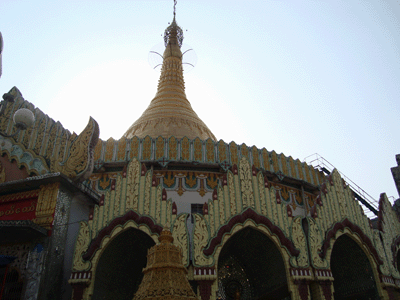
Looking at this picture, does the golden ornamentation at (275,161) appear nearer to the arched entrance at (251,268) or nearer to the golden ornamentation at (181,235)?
the arched entrance at (251,268)

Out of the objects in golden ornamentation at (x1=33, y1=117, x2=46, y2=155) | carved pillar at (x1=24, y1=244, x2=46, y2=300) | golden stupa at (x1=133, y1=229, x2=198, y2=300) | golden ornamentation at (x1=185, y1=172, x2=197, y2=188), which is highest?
golden ornamentation at (x1=33, y1=117, x2=46, y2=155)

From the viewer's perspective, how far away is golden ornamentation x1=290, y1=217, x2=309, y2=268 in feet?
40.9

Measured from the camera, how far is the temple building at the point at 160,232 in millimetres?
11977

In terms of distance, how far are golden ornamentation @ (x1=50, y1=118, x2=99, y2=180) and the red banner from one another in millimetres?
1411

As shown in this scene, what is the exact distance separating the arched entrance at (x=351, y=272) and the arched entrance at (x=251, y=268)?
2.98m

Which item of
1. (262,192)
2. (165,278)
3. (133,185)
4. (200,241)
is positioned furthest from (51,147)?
(165,278)

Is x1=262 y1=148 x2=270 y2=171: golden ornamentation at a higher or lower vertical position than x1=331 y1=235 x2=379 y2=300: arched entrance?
higher

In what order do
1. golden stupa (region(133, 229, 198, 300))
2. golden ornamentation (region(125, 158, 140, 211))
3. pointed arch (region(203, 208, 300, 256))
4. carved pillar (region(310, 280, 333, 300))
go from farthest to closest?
golden ornamentation (region(125, 158, 140, 211))
pointed arch (region(203, 208, 300, 256))
carved pillar (region(310, 280, 333, 300))
golden stupa (region(133, 229, 198, 300))

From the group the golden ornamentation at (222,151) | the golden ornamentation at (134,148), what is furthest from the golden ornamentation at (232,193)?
the golden ornamentation at (134,148)

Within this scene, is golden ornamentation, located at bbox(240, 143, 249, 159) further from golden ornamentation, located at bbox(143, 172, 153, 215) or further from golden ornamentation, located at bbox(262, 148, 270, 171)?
golden ornamentation, located at bbox(143, 172, 153, 215)

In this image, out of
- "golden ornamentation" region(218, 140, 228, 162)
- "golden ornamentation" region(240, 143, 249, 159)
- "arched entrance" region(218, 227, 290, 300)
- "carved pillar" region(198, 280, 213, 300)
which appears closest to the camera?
"carved pillar" region(198, 280, 213, 300)

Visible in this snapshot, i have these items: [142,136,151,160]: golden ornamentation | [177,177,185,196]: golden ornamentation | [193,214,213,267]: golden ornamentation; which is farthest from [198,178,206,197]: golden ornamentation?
[193,214,213,267]: golden ornamentation

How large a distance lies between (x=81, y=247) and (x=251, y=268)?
670 cm

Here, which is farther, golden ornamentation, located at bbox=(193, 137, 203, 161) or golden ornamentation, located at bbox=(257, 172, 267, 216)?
golden ornamentation, located at bbox=(193, 137, 203, 161)
